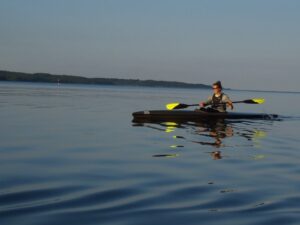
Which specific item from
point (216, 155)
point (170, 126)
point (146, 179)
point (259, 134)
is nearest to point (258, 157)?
point (216, 155)

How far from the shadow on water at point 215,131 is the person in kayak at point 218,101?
1.85ft

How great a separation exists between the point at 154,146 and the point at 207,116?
24.4 ft

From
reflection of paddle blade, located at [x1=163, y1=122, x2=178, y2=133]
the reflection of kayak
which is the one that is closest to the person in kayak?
the reflection of kayak

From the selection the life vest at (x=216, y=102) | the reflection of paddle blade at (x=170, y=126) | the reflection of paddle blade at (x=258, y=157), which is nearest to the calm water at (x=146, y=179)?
the reflection of paddle blade at (x=258, y=157)

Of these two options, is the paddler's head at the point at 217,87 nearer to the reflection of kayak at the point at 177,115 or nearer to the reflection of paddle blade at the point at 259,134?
the reflection of kayak at the point at 177,115

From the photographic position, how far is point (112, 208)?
5.68 metres

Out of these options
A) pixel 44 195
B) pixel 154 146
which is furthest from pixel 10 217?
pixel 154 146

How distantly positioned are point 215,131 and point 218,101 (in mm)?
3784

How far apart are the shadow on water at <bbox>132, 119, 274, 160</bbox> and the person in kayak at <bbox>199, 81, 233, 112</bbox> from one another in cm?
56

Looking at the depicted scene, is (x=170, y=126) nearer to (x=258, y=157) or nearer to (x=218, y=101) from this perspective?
(x=218, y=101)

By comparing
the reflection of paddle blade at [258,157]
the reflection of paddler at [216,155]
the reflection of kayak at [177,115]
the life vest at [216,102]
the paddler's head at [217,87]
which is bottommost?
the reflection of paddle blade at [258,157]

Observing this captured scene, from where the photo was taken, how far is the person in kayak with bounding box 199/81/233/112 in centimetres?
1886

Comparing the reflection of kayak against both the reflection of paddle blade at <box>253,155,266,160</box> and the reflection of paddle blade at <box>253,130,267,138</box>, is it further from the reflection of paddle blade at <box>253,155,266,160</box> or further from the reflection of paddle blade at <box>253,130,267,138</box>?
the reflection of paddle blade at <box>253,155,266,160</box>

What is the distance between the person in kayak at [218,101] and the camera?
18859 millimetres
